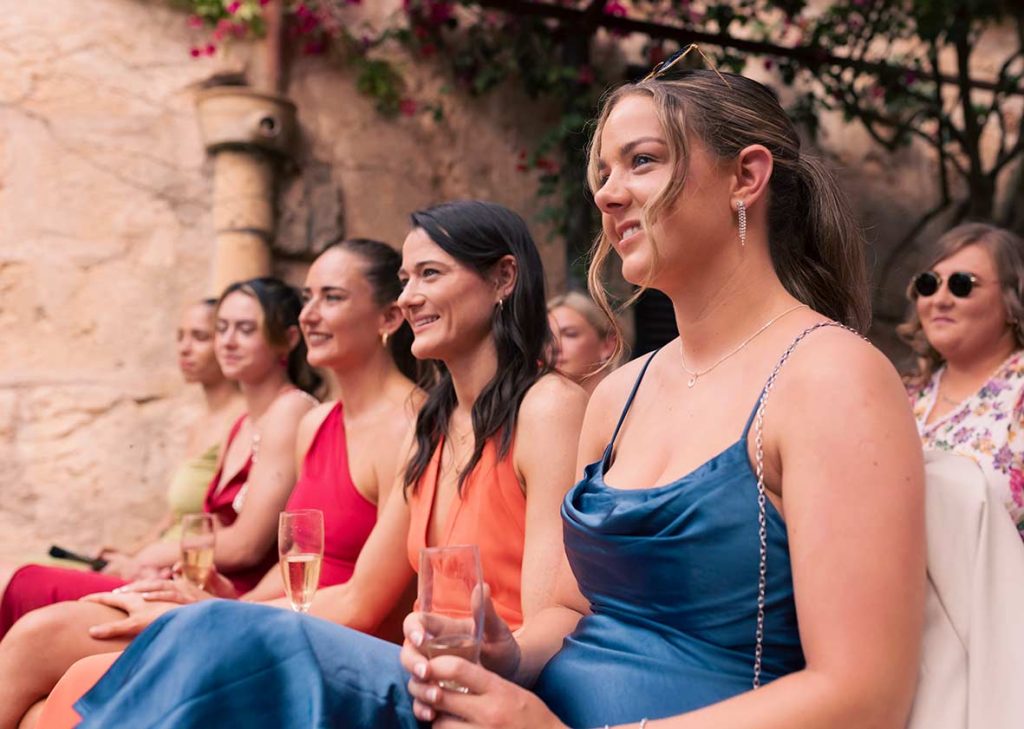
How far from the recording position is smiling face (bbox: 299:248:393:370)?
403cm

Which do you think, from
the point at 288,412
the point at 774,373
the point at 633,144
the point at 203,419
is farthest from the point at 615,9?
the point at 774,373

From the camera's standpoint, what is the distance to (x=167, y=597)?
3.19 m

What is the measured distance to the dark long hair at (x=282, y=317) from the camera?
5.10 meters

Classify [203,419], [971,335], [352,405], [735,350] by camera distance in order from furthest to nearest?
[203,419] → [971,335] → [352,405] → [735,350]

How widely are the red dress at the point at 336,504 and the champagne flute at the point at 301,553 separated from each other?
80 cm

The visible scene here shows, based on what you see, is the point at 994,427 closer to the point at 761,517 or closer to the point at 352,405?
the point at 352,405

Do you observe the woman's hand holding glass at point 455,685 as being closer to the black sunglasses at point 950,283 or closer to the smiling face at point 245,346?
the black sunglasses at point 950,283

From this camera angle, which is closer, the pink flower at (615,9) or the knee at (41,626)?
the knee at (41,626)

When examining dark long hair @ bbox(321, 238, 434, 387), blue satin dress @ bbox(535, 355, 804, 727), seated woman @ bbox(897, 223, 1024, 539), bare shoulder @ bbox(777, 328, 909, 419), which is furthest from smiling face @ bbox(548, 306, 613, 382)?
bare shoulder @ bbox(777, 328, 909, 419)

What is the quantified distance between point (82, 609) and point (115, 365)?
131 inches

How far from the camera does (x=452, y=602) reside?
181 centimetres

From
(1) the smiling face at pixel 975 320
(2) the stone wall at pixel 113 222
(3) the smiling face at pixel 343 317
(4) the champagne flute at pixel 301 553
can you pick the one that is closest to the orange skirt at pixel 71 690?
(4) the champagne flute at pixel 301 553

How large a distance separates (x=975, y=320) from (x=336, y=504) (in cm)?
227

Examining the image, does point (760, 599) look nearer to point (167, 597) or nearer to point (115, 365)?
point (167, 597)
